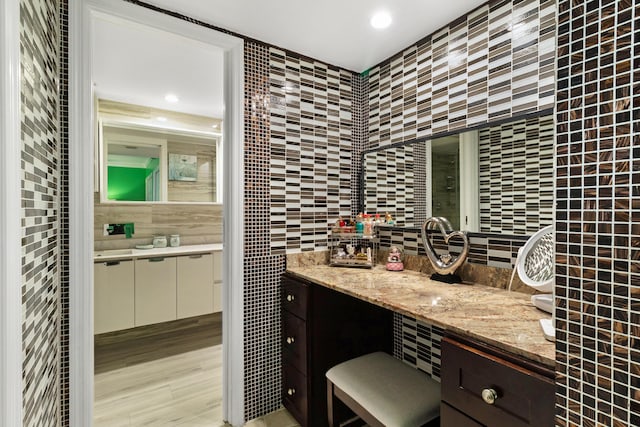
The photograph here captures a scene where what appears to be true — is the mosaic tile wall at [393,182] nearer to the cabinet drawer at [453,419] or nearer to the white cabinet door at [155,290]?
the cabinet drawer at [453,419]

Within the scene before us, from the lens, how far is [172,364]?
265 cm

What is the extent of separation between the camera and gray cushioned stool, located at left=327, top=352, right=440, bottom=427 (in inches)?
46.5

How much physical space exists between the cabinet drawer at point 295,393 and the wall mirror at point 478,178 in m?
1.15

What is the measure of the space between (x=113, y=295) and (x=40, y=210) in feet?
6.58

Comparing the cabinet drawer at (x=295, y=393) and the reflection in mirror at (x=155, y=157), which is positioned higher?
the reflection in mirror at (x=155, y=157)

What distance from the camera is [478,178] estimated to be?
1681 mm

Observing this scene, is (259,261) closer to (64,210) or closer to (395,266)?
(395,266)

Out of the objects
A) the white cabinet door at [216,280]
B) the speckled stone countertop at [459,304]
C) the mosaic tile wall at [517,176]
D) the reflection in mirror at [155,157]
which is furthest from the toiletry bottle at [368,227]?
the reflection in mirror at [155,157]

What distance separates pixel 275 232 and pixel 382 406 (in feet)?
Answer: 3.77

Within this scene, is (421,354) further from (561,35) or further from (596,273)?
(561,35)

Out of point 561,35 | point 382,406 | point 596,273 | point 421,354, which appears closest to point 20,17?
point 561,35

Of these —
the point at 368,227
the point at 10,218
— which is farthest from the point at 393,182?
the point at 10,218

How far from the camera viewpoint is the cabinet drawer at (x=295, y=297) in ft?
5.74

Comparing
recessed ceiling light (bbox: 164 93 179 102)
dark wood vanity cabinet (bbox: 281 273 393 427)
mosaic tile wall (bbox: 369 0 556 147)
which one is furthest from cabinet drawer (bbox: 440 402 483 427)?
recessed ceiling light (bbox: 164 93 179 102)
